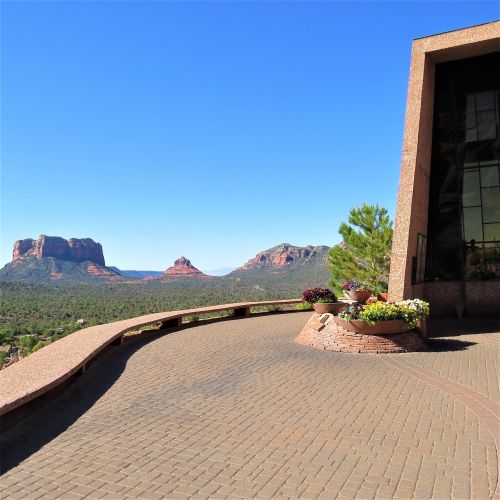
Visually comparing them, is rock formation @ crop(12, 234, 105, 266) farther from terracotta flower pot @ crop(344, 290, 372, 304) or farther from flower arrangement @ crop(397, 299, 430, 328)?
flower arrangement @ crop(397, 299, 430, 328)

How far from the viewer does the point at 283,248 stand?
630 feet

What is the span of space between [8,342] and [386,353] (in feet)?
119

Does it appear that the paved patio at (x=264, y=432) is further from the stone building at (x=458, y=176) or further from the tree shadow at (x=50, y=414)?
the stone building at (x=458, y=176)

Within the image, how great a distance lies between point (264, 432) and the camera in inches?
220

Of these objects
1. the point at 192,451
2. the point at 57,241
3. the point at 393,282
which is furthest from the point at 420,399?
the point at 57,241

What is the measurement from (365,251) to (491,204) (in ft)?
26.6

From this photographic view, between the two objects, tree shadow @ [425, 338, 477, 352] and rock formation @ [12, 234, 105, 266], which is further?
rock formation @ [12, 234, 105, 266]

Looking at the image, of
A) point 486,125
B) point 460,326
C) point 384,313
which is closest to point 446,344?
point 384,313


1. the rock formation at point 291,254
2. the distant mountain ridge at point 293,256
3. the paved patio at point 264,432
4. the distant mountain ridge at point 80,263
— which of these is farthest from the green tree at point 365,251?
the rock formation at point 291,254

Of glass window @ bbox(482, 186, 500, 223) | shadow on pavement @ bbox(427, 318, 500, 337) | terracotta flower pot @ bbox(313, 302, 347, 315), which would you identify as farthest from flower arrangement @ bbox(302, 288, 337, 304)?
glass window @ bbox(482, 186, 500, 223)

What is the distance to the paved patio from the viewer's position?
4.26 metres

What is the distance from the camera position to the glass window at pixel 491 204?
1759 centimetres

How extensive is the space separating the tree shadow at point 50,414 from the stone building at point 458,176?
486 inches

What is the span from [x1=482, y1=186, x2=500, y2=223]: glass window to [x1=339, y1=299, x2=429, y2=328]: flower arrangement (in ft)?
27.0
